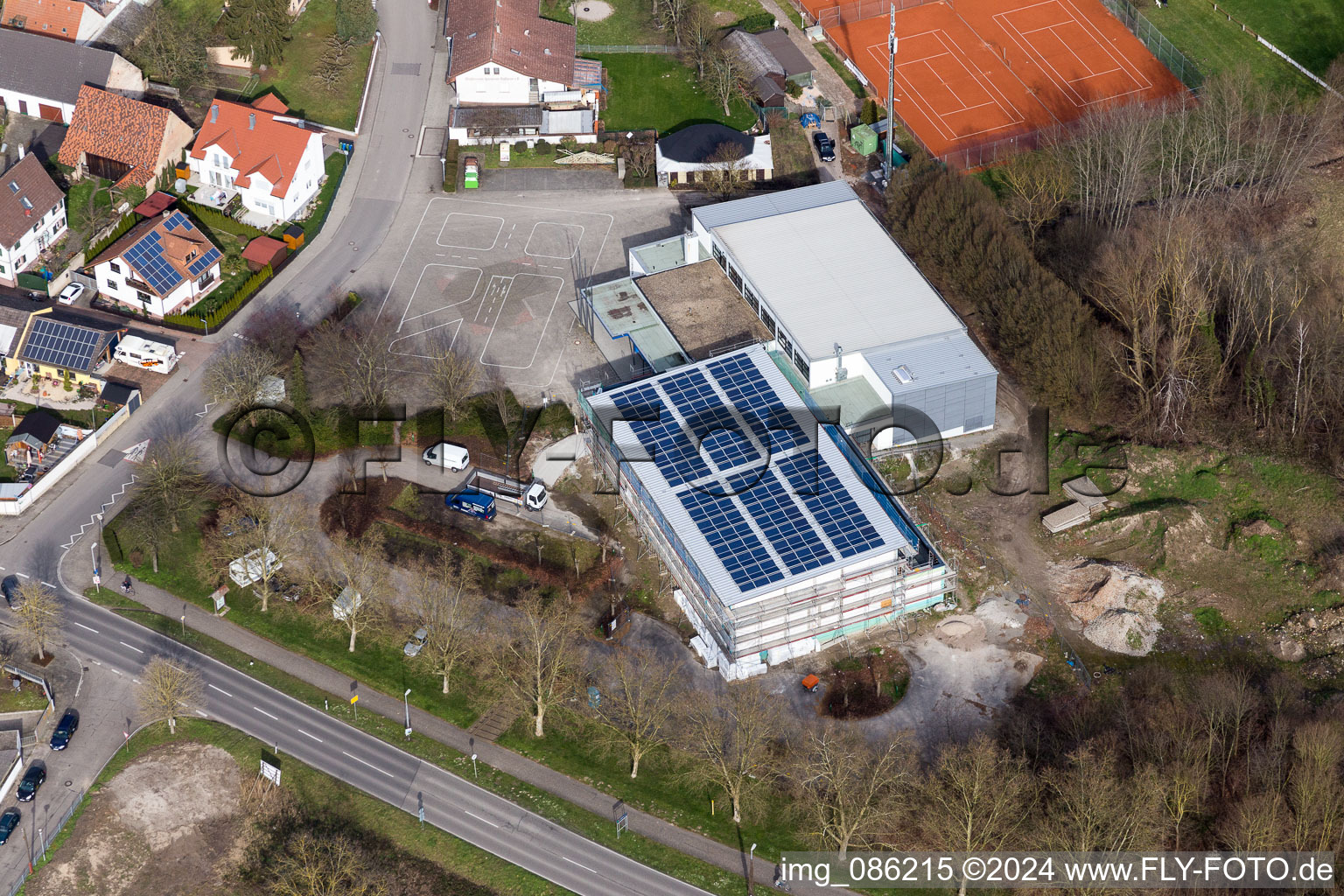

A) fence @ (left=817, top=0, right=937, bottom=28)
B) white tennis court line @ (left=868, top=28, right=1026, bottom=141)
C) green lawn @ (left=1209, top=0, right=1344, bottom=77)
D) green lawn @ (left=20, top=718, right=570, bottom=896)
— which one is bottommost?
green lawn @ (left=20, top=718, right=570, bottom=896)

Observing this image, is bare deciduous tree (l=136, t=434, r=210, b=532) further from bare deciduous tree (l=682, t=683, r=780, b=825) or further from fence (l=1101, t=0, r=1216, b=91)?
fence (l=1101, t=0, r=1216, b=91)

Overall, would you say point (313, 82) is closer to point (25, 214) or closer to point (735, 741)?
point (25, 214)

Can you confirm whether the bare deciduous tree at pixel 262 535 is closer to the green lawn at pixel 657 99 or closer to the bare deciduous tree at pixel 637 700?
the bare deciduous tree at pixel 637 700

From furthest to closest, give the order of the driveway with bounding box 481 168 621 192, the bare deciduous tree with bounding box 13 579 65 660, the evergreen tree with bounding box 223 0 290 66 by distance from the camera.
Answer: the evergreen tree with bounding box 223 0 290 66 → the driveway with bounding box 481 168 621 192 → the bare deciduous tree with bounding box 13 579 65 660

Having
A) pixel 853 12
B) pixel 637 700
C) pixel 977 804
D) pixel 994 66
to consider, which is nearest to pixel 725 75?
pixel 853 12

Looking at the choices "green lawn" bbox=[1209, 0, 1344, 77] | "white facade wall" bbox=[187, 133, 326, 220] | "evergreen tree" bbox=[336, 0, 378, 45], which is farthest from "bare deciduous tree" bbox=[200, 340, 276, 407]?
"green lawn" bbox=[1209, 0, 1344, 77]

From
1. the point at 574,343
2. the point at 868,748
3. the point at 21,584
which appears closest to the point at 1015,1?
the point at 574,343
